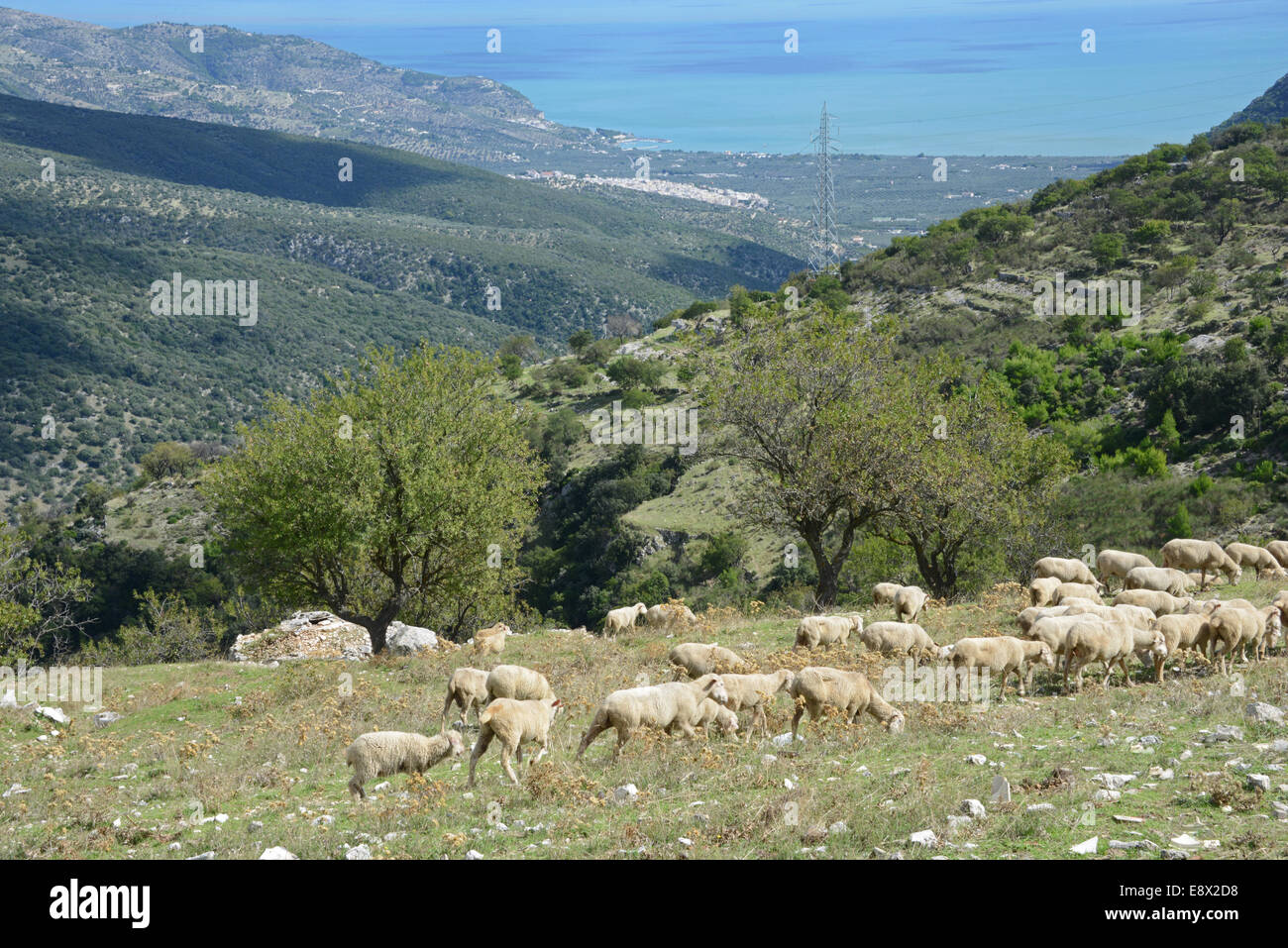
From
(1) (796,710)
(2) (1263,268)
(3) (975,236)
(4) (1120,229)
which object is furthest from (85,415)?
(1) (796,710)

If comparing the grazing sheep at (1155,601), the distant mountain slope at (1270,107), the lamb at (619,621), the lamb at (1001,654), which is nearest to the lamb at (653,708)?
the lamb at (1001,654)

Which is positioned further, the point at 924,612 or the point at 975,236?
the point at 975,236

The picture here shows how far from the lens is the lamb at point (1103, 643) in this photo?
48.4 ft

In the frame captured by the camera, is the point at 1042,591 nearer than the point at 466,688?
No

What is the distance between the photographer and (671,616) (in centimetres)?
2441

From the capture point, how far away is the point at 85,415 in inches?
4825

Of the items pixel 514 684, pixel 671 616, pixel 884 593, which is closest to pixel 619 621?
pixel 671 616

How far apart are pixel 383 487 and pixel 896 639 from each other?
552 inches

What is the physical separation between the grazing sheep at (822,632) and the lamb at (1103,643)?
4459mm

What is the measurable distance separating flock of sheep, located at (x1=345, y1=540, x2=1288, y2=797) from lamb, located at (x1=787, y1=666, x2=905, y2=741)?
0.05ft

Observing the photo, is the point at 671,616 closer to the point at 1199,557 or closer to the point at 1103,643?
the point at 1103,643

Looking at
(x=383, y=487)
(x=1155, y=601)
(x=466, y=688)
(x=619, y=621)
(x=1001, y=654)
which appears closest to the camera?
(x=1001, y=654)
